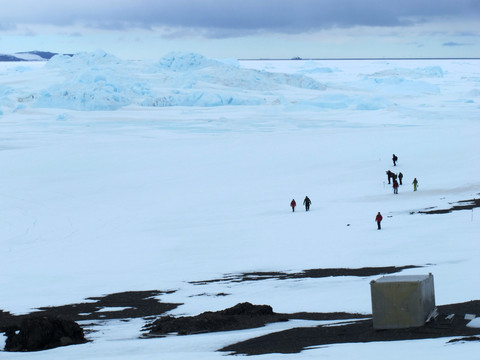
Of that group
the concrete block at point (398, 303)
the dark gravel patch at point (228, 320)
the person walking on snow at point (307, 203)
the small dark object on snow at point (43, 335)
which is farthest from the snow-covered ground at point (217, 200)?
the concrete block at point (398, 303)

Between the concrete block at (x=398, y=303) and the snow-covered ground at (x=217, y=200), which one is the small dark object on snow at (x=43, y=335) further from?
the concrete block at (x=398, y=303)

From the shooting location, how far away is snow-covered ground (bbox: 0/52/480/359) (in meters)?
14.7

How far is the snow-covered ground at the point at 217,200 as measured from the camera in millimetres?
14656

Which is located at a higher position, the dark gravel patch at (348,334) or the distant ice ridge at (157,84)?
the distant ice ridge at (157,84)

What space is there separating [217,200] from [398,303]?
20.5 metres

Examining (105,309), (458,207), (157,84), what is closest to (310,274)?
(105,309)

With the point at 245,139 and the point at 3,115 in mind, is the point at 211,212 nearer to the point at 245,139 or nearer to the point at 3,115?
the point at 245,139

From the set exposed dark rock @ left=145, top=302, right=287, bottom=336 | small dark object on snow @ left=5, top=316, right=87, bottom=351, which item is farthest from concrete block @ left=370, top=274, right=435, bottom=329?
small dark object on snow @ left=5, top=316, right=87, bottom=351

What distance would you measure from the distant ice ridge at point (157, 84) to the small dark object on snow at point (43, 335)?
180 ft

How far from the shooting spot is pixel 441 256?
17266 mm

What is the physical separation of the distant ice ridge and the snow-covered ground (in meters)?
0.24

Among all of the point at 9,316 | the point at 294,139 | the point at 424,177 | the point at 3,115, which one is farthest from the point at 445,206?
the point at 3,115

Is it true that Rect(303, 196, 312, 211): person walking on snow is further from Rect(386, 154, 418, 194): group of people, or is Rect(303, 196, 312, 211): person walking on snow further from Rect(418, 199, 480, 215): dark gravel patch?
Rect(386, 154, 418, 194): group of people

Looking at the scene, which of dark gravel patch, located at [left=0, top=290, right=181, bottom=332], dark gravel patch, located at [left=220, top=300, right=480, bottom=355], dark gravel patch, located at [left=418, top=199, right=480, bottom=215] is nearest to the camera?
dark gravel patch, located at [left=220, top=300, right=480, bottom=355]
